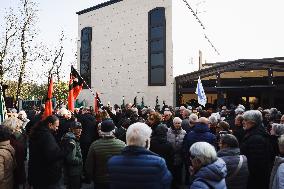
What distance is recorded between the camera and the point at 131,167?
3.89 m

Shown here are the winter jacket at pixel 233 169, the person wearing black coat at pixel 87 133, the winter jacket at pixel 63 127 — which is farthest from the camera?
the person wearing black coat at pixel 87 133

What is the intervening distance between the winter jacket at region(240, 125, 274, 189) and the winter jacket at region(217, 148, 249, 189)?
973 mm

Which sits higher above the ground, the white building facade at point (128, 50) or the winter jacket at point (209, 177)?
the white building facade at point (128, 50)

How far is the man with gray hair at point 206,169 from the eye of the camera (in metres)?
3.65

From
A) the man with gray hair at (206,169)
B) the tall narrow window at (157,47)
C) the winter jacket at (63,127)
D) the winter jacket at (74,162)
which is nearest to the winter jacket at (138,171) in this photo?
the man with gray hair at (206,169)

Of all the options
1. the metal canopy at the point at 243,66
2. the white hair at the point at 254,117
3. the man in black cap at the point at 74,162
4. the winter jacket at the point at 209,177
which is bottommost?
the man in black cap at the point at 74,162

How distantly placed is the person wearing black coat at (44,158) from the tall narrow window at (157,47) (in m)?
22.6

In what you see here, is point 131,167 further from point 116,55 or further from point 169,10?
point 116,55

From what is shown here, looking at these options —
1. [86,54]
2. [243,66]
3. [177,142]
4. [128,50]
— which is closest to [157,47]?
[128,50]

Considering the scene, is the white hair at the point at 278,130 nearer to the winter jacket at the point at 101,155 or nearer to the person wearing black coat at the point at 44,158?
the winter jacket at the point at 101,155

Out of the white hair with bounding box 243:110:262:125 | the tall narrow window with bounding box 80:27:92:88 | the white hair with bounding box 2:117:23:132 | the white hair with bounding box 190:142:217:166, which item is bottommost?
the white hair with bounding box 190:142:217:166

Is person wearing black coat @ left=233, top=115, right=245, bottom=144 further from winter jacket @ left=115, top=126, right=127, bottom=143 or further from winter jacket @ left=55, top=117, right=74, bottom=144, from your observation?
winter jacket @ left=55, top=117, right=74, bottom=144

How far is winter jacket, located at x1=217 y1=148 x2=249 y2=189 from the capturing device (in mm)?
4938

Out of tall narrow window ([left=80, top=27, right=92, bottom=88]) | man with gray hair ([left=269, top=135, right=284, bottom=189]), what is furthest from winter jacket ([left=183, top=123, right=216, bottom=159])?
tall narrow window ([left=80, top=27, right=92, bottom=88])
